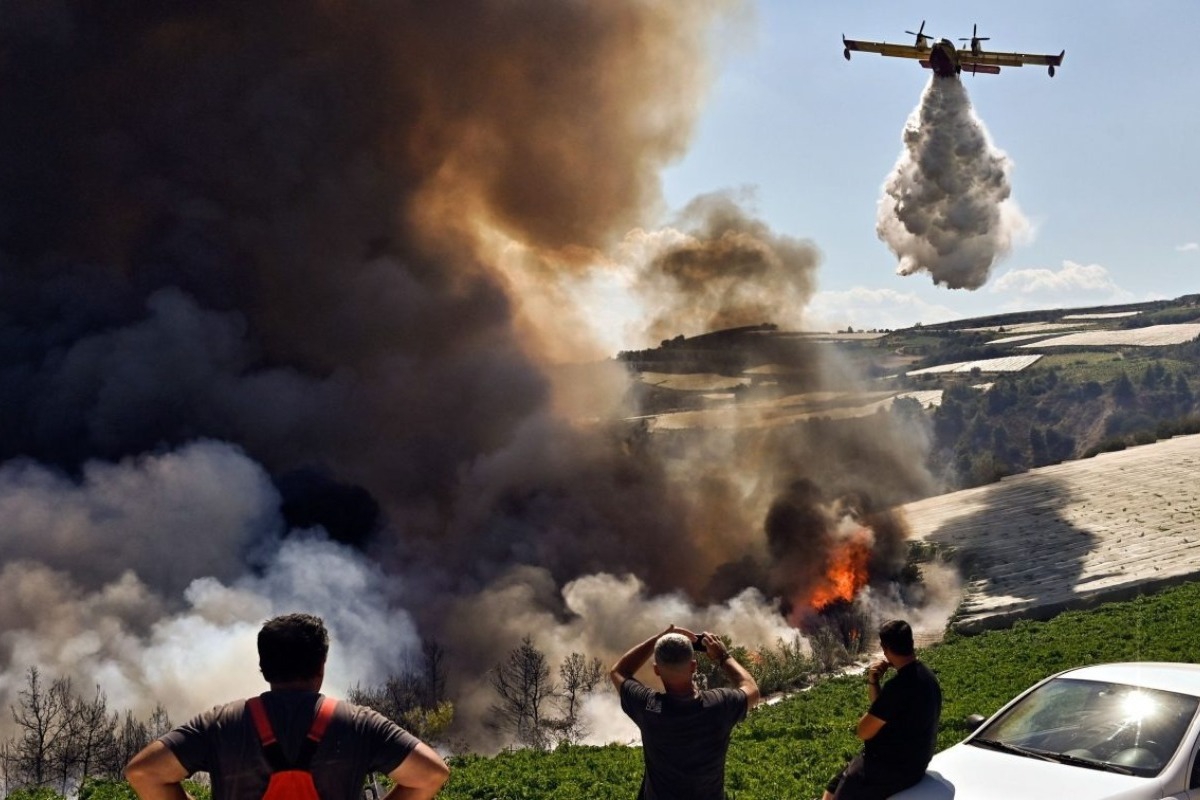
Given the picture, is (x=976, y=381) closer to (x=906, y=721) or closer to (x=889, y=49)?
(x=889, y=49)

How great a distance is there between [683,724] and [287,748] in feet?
8.38

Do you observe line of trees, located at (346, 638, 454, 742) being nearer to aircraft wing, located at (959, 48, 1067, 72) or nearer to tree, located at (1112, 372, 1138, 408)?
aircraft wing, located at (959, 48, 1067, 72)

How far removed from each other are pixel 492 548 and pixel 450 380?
9.74 m

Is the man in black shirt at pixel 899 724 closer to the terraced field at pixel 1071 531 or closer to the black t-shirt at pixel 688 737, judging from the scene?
the black t-shirt at pixel 688 737

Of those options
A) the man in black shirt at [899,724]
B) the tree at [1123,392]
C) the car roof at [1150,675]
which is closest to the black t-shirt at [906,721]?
the man in black shirt at [899,724]

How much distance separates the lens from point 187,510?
3922 cm

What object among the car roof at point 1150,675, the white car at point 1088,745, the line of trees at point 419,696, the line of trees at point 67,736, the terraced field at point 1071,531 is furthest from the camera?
the terraced field at point 1071,531

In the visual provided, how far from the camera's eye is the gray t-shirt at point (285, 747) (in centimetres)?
454

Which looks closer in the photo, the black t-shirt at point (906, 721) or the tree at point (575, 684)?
the black t-shirt at point (906, 721)

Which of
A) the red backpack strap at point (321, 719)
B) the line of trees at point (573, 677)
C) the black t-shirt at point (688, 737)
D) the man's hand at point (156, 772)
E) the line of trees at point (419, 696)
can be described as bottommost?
the line of trees at point (573, 677)

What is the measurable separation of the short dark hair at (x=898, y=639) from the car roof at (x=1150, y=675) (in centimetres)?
249

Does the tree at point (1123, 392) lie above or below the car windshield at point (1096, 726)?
above

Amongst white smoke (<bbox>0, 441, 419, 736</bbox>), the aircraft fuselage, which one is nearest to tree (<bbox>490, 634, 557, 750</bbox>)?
white smoke (<bbox>0, 441, 419, 736</bbox>)

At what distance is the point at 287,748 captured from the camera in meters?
4.54
